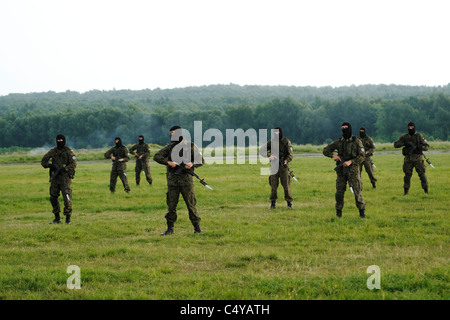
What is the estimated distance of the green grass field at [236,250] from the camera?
7285 millimetres

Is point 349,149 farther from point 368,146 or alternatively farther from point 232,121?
point 232,121

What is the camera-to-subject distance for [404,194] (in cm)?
1820

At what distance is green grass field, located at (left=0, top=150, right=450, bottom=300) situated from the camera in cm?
729

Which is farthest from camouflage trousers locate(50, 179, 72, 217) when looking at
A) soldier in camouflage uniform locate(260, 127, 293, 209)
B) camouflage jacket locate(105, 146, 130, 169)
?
camouflage jacket locate(105, 146, 130, 169)

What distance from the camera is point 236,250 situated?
1006cm

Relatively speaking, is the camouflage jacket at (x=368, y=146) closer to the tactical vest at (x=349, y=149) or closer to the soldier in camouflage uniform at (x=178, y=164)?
the tactical vest at (x=349, y=149)

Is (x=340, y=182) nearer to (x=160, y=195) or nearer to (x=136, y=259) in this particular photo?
(x=136, y=259)

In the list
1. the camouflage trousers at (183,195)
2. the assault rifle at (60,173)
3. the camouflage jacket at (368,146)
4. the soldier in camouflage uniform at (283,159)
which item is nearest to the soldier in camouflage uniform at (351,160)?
the soldier in camouflage uniform at (283,159)

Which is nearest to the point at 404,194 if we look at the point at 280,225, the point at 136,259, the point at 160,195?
the point at 280,225

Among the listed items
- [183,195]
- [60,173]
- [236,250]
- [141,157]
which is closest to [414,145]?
[183,195]

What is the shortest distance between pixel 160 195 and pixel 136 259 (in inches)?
439

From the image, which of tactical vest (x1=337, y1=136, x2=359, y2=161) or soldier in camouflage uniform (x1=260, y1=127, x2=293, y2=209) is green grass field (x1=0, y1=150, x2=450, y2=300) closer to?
soldier in camouflage uniform (x1=260, y1=127, x2=293, y2=209)
